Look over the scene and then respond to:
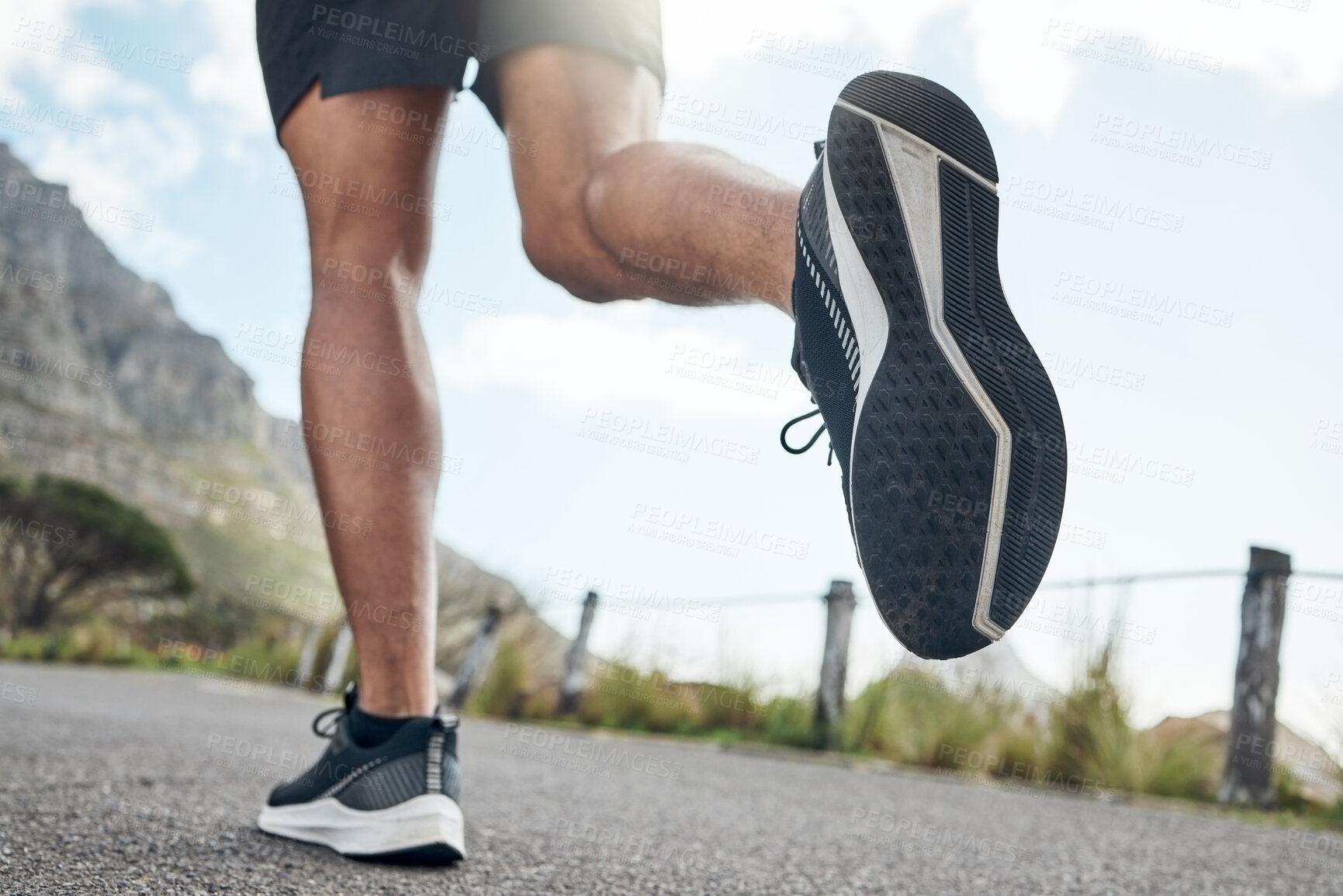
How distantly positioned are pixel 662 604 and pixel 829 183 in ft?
20.0

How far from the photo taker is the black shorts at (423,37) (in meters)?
1.19

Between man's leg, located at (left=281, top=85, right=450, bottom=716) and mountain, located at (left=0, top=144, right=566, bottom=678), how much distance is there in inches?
1797

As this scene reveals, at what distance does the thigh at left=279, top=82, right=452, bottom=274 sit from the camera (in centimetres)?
123

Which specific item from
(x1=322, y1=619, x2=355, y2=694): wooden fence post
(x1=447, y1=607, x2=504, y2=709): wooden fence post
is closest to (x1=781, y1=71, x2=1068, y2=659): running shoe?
(x1=447, y1=607, x2=504, y2=709): wooden fence post

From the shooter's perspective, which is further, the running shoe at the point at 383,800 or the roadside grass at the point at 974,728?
the roadside grass at the point at 974,728

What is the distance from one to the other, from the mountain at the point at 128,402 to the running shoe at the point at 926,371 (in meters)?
46.2

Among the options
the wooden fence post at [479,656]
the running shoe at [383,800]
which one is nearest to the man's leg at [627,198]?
the running shoe at [383,800]

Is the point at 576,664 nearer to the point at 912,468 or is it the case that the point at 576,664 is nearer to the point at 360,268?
the point at 360,268

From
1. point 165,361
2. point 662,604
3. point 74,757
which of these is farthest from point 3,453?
point 74,757

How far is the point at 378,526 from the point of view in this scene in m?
1.20

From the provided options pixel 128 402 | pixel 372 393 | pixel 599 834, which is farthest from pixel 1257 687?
pixel 128 402

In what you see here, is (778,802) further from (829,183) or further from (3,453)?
(3,453)

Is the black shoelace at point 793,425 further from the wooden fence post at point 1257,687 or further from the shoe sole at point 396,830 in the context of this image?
the wooden fence post at point 1257,687

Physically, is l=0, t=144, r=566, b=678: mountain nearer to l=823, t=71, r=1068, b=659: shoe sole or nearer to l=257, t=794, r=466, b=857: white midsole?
l=257, t=794, r=466, b=857: white midsole
